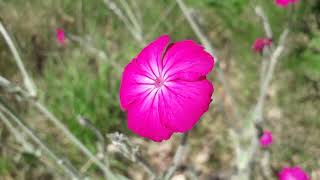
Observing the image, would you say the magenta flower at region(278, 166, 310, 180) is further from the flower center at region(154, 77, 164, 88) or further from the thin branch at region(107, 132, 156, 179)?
the flower center at region(154, 77, 164, 88)

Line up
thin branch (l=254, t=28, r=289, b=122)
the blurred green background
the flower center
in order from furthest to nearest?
the blurred green background < thin branch (l=254, t=28, r=289, b=122) < the flower center

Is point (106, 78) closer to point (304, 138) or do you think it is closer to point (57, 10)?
point (57, 10)

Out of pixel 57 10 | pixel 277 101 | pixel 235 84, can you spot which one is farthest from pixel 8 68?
pixel 277 101

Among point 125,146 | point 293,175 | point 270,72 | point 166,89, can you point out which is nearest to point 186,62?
point 166,89

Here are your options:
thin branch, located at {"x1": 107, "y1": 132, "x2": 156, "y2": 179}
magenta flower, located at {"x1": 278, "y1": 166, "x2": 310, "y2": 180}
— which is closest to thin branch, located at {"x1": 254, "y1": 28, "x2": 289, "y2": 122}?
magenta flower, located at {"x1": 278, "y1": 166, "x2": 310, "y2": 180}

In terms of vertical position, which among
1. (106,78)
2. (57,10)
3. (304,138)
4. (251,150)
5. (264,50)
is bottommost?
(304,138)

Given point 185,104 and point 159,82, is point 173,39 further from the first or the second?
point 185,104

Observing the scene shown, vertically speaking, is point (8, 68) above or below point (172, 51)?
above
